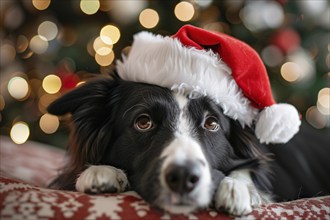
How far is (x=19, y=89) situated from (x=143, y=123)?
2144 millimetres

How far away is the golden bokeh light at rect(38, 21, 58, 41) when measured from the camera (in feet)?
10.7

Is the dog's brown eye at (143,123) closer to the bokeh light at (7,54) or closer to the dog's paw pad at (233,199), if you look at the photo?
the dog's paw pad at (233,199)

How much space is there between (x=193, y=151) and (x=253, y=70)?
49cm

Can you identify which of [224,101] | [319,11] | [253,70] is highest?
[319,11]

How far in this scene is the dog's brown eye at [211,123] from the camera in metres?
1.58

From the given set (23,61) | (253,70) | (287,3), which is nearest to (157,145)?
(253,70)

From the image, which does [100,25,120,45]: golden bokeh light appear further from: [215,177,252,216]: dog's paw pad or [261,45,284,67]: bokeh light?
[215,177,252,216]: dog's paw pad

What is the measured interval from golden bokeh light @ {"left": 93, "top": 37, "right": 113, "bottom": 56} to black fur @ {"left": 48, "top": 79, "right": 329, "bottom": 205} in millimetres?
1315

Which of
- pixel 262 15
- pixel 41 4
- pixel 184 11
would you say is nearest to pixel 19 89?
pixel 41 4

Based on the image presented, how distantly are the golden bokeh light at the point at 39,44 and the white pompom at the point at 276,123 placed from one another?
216 cm

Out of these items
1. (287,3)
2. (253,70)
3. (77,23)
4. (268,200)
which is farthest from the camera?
(77,23)

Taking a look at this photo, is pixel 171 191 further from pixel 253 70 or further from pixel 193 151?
pixel 253 70

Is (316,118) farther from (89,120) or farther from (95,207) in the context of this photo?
(95,207)

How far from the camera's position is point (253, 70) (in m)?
1.59
